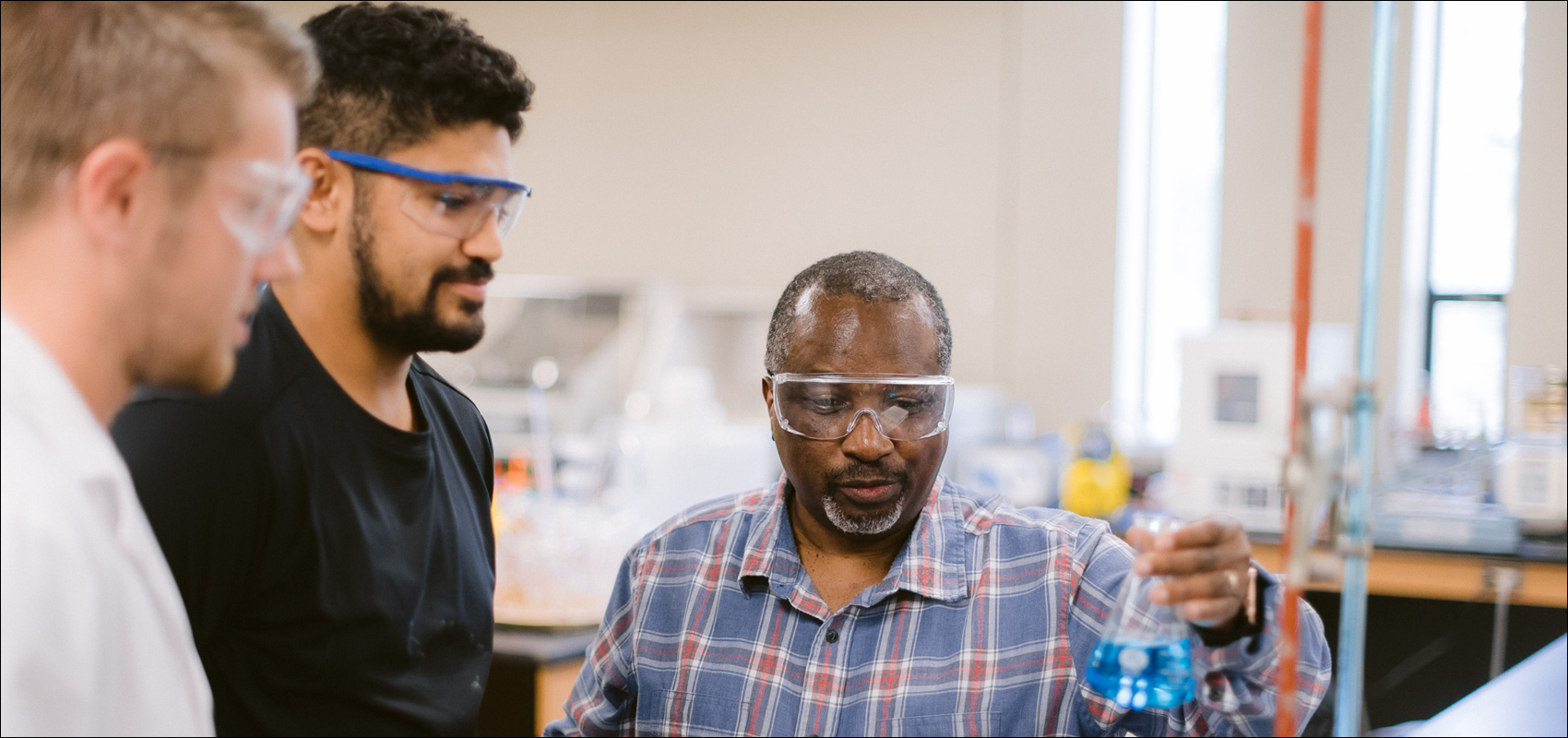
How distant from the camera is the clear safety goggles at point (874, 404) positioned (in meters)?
1.30

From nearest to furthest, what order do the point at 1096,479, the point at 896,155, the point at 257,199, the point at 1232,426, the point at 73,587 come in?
1. the point at 73,587
2. the point at 257,199
3. the point at 1232,426
4. the point at 1096,479
5. the point at 896,155

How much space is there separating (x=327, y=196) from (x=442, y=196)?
13 centimetres

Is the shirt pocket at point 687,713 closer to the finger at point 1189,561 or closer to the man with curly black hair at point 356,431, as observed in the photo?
the man with curly black hair at point 356,431

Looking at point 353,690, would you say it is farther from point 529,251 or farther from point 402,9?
point 529,251

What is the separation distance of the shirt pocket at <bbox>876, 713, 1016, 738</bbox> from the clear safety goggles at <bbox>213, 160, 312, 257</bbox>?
0.77m

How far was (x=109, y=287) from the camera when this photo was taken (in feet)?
2.58

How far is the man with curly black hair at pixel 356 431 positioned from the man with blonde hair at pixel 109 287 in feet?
1.35

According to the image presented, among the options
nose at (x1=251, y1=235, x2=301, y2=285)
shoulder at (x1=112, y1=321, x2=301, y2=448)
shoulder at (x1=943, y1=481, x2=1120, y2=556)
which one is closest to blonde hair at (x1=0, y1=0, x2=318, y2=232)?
nose at (x1=251, y1=235, x2=301, y2=285)

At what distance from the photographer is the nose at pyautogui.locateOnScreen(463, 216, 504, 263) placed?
1.35m

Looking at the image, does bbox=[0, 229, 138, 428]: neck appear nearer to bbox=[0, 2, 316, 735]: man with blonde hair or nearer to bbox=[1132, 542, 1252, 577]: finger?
bbox=[0, 2, 316, 735]: man with blonde hair

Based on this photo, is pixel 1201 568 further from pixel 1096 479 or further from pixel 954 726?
pixel 1096 479

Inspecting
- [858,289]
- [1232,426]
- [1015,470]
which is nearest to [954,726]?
[858,289]

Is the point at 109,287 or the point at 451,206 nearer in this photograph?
the point at 109,287

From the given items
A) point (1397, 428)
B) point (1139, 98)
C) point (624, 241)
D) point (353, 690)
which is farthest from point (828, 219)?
point (353, 690)
